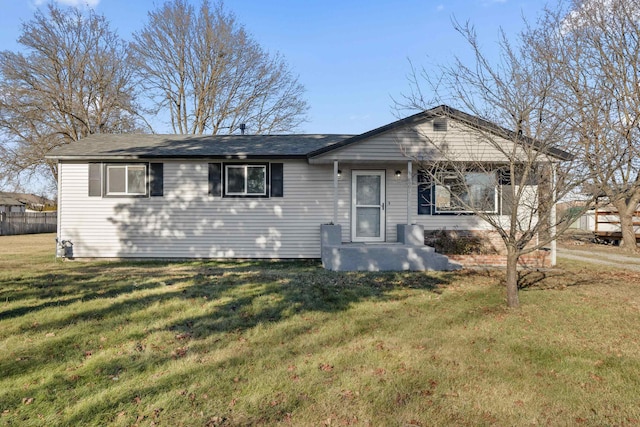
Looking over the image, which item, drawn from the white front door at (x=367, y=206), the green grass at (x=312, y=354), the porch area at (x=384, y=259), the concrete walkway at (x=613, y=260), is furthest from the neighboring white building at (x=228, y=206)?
the green grass at (x=312, y=354)

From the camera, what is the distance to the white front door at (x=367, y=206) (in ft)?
34.6

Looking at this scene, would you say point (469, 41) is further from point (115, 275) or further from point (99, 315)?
point (115, 275)

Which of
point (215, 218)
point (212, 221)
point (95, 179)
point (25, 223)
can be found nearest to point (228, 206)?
point (215, 218)

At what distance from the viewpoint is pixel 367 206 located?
1056 cm

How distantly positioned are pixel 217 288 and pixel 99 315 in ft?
6.21

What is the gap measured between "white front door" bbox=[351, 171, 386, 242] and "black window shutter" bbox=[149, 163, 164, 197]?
221 inches

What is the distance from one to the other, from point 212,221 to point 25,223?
22.1 metres

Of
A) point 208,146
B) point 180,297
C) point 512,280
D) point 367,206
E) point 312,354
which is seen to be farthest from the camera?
point 208,146

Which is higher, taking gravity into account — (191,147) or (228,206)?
(191,147)

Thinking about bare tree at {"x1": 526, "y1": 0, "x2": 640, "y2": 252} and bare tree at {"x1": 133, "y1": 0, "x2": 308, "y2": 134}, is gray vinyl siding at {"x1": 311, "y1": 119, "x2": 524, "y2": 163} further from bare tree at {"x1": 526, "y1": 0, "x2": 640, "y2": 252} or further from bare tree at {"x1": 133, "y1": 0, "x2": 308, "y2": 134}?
bare tree at {"x1": 133, "y1": 0, "x2": 308, "y2": 134}

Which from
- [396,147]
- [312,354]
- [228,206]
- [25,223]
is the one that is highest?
[396,147]

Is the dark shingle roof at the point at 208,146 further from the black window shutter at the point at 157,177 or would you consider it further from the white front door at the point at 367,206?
the white front door at the point at 367,206

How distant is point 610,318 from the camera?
5043 millimetres

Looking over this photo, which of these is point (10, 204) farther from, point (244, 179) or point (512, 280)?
point (512, 280)
